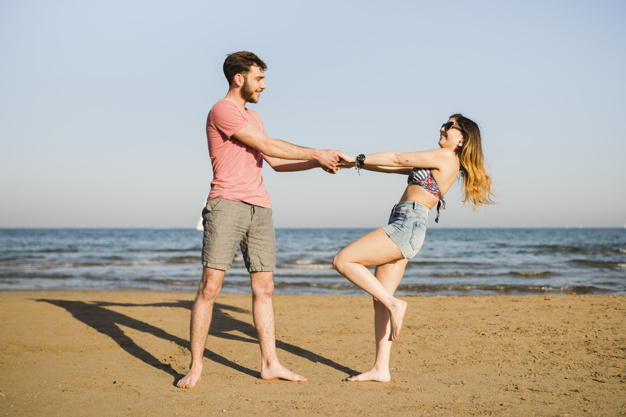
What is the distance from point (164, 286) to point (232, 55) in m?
9.81

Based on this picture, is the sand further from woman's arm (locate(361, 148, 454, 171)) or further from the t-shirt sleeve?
the t-shirt sleeve

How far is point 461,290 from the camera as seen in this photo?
38.5ft

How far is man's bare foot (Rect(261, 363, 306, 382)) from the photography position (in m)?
3.94

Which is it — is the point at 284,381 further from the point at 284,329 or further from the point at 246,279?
the point at 246,279

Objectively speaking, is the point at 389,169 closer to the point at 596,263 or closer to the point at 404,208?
the point at 404,208

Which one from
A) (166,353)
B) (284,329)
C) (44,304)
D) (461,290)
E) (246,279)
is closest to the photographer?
(166,353)

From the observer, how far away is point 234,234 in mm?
3857

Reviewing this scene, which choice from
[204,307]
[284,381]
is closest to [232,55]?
[204,307]

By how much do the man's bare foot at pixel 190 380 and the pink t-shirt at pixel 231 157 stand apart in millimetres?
1328

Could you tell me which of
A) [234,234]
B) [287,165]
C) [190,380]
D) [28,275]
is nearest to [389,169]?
[287,165]

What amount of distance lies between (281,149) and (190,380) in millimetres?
1858

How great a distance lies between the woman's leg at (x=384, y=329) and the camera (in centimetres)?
390

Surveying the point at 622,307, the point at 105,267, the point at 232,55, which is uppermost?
the point at 232,55

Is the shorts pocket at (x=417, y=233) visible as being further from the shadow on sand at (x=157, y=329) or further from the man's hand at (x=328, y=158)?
the shadow on sand at (x=157, y=329)
